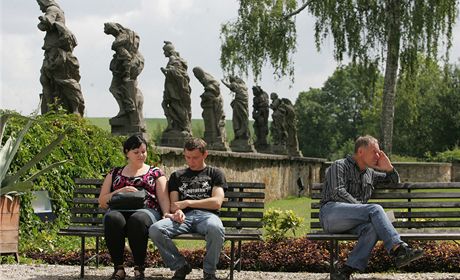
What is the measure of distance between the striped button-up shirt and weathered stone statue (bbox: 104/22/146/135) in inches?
388

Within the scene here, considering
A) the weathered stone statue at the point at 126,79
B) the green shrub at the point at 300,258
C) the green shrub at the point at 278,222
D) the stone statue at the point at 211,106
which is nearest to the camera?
the green shrub at the point at 300,258

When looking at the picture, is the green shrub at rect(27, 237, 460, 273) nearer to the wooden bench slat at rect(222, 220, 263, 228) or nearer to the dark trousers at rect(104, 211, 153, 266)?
the wooden bench slat at rect(222, 220, 263, 228)

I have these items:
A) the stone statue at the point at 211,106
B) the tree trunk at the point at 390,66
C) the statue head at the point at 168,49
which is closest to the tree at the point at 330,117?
the tree trunk at the point at 390,66

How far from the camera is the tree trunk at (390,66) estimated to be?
2980 centimetres

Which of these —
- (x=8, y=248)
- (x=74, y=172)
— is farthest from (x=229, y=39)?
(x=8, y=248)

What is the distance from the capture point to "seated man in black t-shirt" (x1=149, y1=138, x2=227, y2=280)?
29.4 ft

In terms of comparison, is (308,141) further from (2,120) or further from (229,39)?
(2,120)

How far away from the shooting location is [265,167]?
3288 cm

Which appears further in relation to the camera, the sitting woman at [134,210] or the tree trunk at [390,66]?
the tree trunk at [390,66]

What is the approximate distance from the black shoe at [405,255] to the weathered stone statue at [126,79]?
10683mm

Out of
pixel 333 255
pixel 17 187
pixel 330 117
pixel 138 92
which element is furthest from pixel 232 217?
pixel 330 117

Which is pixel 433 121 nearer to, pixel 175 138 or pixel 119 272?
pixel 175 138

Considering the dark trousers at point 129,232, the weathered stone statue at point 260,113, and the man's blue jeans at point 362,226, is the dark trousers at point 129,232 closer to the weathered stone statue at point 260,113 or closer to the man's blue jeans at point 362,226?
the man's blue jeans at point 362,226

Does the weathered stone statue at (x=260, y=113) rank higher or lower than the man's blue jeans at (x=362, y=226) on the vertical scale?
higher
